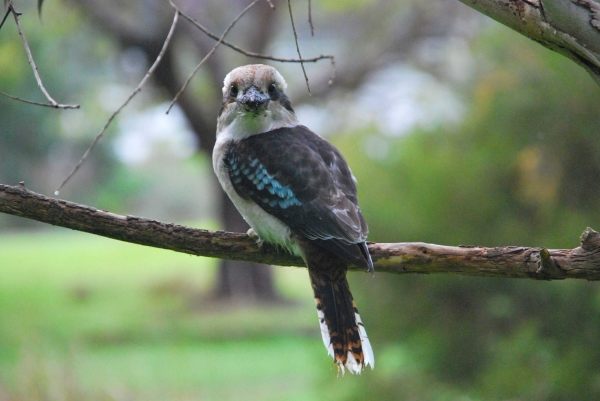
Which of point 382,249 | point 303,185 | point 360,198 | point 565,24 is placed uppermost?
point 565,24

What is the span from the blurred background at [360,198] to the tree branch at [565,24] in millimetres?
2466

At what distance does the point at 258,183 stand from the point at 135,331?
4773 millimetres

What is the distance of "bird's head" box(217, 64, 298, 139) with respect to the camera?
273 cm

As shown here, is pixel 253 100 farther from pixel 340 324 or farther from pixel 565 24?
pixel 565 24

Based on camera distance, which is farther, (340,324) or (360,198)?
(360,198)

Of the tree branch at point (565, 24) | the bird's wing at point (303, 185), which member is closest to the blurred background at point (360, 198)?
the bird's wing at point (303, 185)

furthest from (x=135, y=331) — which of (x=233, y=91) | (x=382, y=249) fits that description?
(x=382, y=249)

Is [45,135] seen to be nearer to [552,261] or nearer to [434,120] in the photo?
[434,120]

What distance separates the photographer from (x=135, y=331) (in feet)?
22.6

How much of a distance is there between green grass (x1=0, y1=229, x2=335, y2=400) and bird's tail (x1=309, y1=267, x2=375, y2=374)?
2.30m

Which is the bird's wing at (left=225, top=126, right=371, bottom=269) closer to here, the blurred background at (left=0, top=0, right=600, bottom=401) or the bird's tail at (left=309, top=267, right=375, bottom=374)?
the bird's tail at (left=309, top=267, right=375, bottom=374)

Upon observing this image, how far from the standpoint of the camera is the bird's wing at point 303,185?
7.63 feet

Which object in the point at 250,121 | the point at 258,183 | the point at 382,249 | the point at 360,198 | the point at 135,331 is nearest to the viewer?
the point at 382,249

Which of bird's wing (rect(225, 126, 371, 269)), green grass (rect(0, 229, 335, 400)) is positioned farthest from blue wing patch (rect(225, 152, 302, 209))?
green grass (rect(0, 229, 335, 400))
